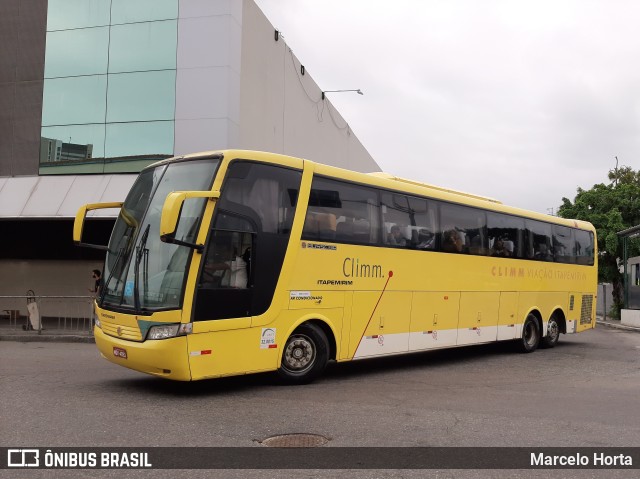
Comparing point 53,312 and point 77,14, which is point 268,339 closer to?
point 53,312

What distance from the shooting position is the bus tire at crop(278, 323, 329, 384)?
30.7 feet

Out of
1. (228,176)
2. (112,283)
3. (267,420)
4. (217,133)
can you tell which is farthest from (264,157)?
(217,133)

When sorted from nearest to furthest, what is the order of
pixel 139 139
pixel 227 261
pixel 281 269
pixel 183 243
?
pixel 183 243
pixel 227 261
pixel 281 269
pixel 139 139

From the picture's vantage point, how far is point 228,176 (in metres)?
8.58

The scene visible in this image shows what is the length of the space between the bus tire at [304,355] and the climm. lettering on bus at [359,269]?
1.10 m

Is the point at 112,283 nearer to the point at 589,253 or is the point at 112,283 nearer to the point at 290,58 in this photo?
the point at 589,253

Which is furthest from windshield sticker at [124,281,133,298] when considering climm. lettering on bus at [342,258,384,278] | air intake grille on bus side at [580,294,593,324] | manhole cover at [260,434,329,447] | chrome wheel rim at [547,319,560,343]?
air intake grille on bus side at [580,294,593,324]

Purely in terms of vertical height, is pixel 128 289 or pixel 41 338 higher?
pixel 128 289

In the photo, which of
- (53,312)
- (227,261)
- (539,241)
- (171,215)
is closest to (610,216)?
(539,241)

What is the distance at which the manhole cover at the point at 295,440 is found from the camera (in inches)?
238

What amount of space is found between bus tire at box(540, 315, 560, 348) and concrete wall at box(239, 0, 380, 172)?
10.4 m

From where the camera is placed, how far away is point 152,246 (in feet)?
27.5

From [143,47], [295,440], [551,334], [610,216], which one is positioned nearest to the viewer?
[295,440]

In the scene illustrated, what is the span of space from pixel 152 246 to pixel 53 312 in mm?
9924
